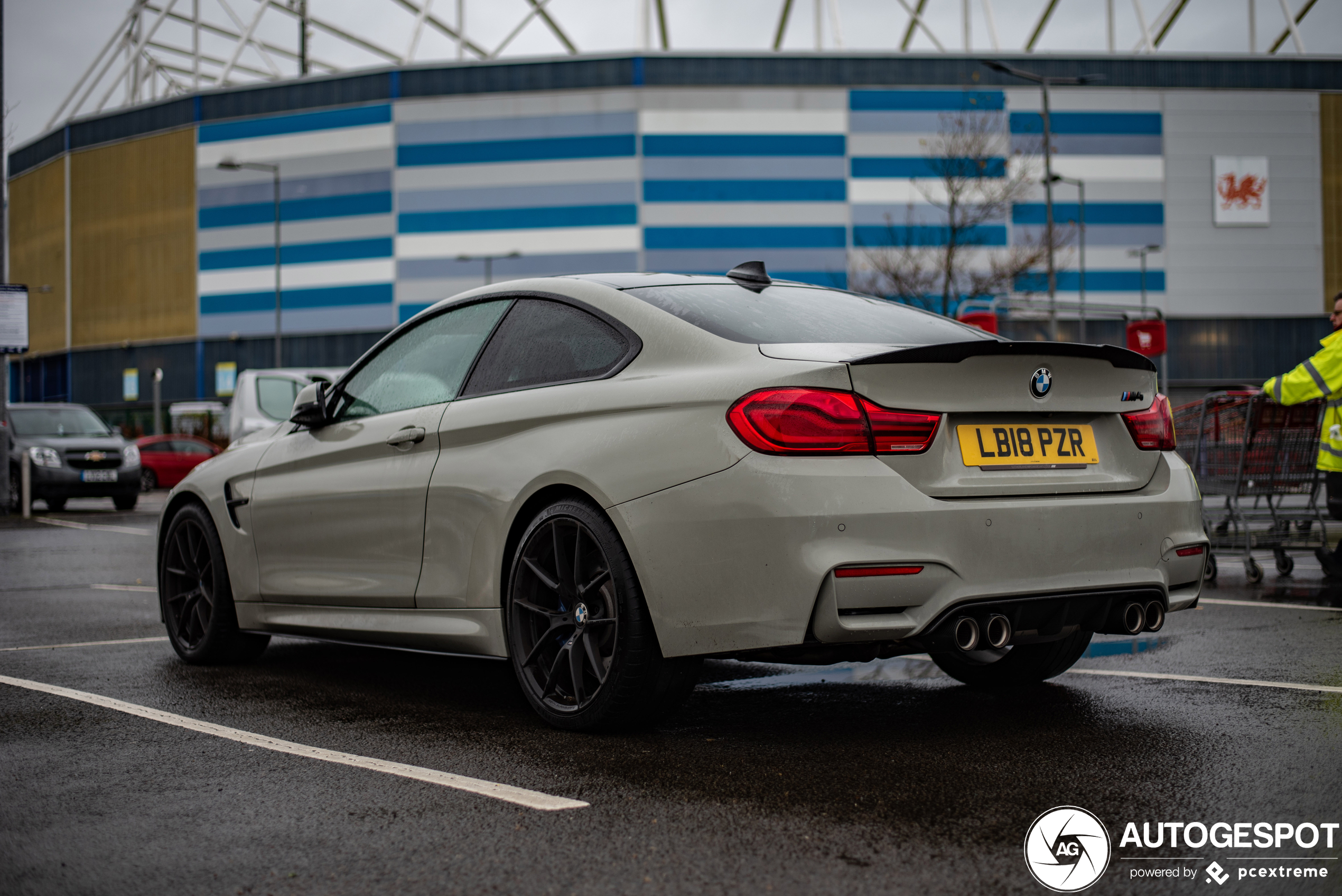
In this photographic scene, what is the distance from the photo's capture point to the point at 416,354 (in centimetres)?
521

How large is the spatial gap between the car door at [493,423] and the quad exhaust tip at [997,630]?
1358 millimetres

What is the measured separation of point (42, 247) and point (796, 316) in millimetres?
77279

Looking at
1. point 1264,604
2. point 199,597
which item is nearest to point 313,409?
point 199,597

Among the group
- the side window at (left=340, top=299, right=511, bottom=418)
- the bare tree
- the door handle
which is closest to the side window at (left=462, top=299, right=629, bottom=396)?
the side window at (left=340, top=299, right=511, bottom=418)

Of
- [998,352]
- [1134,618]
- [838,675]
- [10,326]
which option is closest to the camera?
[998,352]

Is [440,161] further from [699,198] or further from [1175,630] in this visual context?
[1175,630]

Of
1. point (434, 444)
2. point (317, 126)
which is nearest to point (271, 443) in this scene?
point (434, 444)

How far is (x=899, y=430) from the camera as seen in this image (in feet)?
12.1

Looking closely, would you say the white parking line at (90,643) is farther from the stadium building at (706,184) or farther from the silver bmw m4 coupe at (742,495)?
the stadium building at (706,184)

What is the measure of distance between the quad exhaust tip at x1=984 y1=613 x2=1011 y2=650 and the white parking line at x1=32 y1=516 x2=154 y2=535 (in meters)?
13.7

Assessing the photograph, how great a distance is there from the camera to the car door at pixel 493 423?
4301 millimetres

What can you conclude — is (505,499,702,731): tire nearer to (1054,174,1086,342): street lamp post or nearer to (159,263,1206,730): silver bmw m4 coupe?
(159,263,1206,730): silver bmw m4 coupe

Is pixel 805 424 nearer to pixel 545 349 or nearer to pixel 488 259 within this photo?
→ pixel 545 349

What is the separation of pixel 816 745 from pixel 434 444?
5.66 feet
